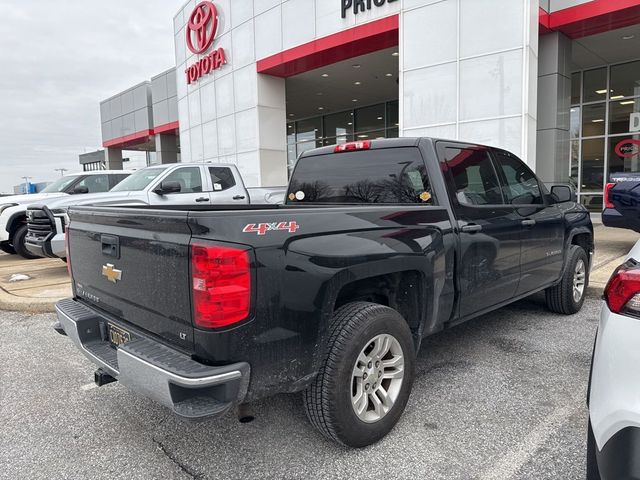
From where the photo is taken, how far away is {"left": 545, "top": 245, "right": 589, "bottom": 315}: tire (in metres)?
5.08

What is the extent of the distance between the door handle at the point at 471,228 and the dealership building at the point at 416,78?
312 inches

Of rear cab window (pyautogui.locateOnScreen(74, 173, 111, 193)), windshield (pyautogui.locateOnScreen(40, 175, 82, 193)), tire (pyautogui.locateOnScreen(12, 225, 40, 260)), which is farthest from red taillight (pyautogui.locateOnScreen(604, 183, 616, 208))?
tire (pyautogui.locateOnScreen(12, 225, 40, 260))

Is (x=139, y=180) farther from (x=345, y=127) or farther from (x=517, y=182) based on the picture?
(x=345, y=127)

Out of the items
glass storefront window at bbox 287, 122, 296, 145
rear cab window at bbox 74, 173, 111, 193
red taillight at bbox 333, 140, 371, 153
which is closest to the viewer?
red taillight at bbox 333, 140, 371, 153

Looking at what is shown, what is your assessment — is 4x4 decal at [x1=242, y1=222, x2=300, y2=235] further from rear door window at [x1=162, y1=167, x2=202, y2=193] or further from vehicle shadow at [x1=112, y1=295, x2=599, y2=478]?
rear door window at [x1=162, y1=167, x2=202, y2=193]

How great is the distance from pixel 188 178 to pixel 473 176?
6.52m

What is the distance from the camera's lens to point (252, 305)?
7.33ft

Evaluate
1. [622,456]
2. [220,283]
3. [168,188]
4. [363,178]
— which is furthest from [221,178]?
[622,456]

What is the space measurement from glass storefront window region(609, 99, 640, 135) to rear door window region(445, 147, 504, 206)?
15.4 meters

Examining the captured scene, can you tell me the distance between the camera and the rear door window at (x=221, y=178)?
942 cm

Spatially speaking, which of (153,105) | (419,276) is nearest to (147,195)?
(419,276)

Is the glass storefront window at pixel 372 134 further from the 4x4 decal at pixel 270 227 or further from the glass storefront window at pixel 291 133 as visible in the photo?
the 4x4 decal at pixel 270 227

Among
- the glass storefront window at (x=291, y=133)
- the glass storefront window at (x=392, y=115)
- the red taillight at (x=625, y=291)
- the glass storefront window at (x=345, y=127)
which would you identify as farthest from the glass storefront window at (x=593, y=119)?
the red taillight at (x=625, y=291)

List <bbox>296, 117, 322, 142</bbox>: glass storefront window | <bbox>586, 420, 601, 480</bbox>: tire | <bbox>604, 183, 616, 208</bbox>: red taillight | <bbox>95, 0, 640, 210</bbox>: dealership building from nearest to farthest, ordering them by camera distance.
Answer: <bbox>586, 420, 601, 480</bbox>: tire, <bbox>604, 183, 616, 208</bbox>: red taillight, <bbox>95, 0, 640, 210</bbox>: dealership building, <bbox>296, 117, 322, 142</bbox>: glass storefront window
